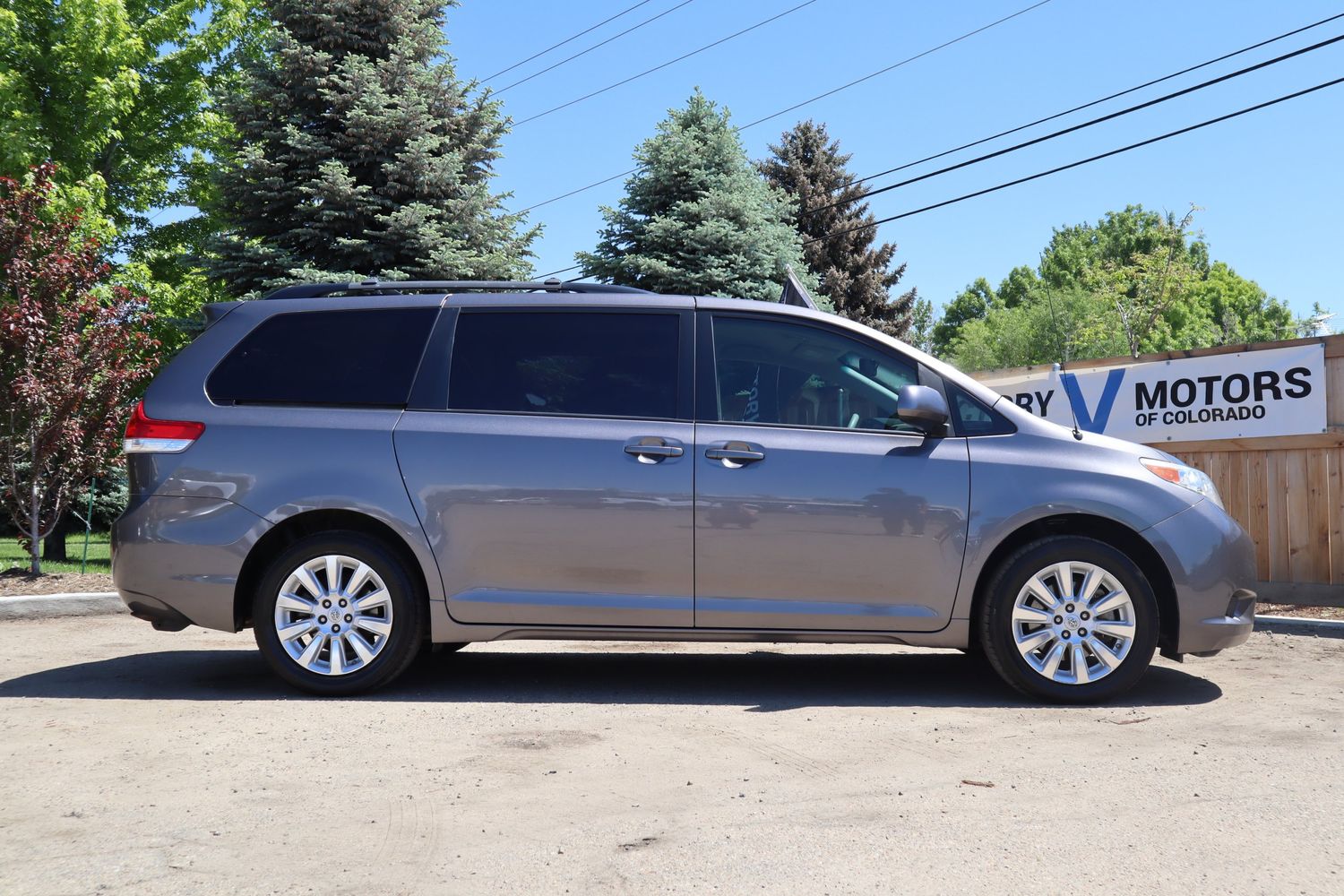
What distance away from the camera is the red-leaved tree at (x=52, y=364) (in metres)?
10.8

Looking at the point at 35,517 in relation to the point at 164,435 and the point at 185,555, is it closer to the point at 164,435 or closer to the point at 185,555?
the point at 164,435

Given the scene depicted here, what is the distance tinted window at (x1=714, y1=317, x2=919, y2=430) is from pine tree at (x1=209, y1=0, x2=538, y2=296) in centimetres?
934

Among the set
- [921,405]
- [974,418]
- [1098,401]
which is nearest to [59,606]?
[921,405]

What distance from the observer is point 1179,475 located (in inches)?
225

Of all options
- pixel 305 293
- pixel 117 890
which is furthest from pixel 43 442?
pixel 117 890

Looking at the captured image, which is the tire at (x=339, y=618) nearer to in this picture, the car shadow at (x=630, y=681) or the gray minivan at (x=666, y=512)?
the gray minivan at (x=666, y=512)

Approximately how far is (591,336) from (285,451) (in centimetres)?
162

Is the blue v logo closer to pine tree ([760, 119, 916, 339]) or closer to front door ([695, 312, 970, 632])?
front door ([695, 312, 970, 632])

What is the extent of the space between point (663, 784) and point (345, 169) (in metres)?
12.4

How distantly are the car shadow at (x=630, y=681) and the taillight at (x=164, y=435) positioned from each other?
1.23 metres

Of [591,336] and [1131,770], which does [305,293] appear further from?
[1131,770]

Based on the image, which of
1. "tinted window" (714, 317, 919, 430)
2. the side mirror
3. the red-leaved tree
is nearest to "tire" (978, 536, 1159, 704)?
the side mirror

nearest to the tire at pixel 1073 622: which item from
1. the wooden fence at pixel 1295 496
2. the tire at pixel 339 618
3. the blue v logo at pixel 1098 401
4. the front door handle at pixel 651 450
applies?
A: the front door handle at pixel 651 450

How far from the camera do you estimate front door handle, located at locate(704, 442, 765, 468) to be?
18.3 feet
